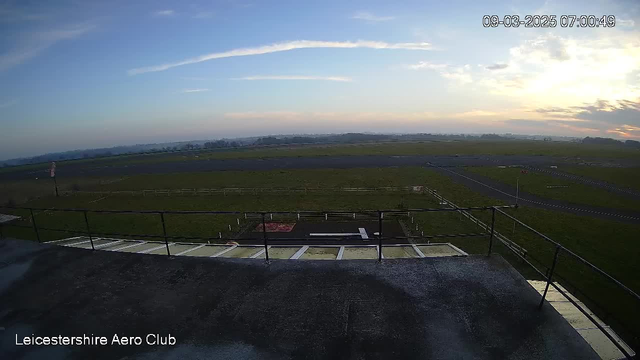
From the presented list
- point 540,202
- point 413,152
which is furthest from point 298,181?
point 413,152

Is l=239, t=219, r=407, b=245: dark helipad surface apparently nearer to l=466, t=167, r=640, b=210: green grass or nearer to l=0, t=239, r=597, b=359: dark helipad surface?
l=0, t=239, r=597, b=359: dark helipad surface

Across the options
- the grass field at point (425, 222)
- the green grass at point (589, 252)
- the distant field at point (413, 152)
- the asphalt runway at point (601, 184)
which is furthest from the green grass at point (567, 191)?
the distant field at point (413, 152)

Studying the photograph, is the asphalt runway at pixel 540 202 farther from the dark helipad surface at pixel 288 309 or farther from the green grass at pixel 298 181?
the dark helipad surface at pixel 288 309

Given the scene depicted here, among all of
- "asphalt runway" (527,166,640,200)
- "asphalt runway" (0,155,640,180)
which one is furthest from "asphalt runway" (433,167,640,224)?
"asphalt runway" (0,155,640,180)

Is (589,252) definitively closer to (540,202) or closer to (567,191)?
(540,202)

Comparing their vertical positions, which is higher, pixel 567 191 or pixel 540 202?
pixel 540 202
